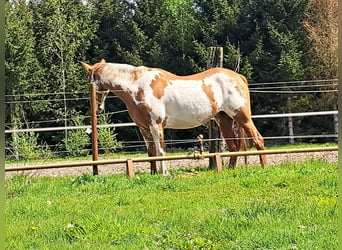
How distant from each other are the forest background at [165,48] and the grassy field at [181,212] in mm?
7584

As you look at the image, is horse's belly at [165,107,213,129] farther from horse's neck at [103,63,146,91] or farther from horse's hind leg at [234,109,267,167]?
horse's neck at [103,63,146,91]

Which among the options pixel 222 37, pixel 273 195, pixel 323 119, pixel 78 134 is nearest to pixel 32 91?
pixel 78 134

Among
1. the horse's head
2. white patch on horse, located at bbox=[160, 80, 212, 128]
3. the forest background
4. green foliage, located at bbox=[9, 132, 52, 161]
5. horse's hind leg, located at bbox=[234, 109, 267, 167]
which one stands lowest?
green foliage, located at bbox=[9, 132, 52, 161]

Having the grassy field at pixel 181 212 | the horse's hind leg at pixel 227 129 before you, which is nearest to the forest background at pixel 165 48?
the horse's hind leg at pixel 227 129

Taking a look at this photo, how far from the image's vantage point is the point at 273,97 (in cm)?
1293

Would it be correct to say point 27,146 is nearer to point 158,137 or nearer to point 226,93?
point 158,137

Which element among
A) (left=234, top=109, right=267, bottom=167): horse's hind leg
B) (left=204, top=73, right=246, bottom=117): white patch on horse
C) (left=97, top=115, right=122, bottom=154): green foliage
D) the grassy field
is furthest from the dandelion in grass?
(left=97, top=115, right=122, bottom=154): green foliage

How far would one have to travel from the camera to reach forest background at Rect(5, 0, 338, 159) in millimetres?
12328

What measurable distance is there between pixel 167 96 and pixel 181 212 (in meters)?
2.57

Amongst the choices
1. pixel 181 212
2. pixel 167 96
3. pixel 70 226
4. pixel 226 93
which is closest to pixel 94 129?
pixel 167 96

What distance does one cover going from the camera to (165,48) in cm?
1377

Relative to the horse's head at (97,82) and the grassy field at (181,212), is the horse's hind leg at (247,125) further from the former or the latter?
the horse's head at (97,82)

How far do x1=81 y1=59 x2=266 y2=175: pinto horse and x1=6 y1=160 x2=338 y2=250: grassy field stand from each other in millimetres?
1051

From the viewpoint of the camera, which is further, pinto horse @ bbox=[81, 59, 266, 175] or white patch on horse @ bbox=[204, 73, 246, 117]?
white patch on horse @ bbox=[204, 73, 246, 117]
